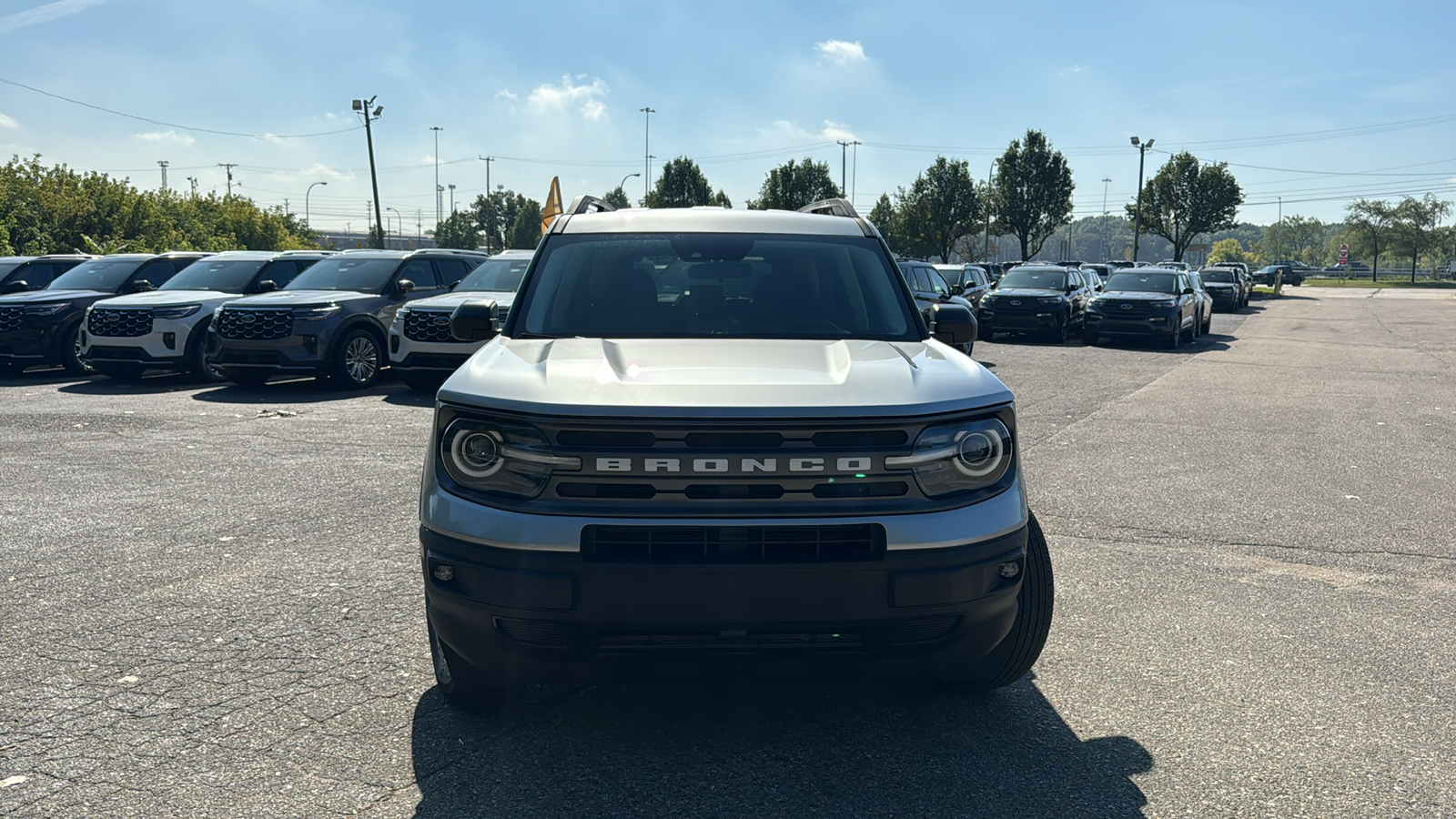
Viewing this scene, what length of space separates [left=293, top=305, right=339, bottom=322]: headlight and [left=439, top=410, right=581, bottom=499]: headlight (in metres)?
10.9

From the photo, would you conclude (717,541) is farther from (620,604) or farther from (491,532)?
(491,532)

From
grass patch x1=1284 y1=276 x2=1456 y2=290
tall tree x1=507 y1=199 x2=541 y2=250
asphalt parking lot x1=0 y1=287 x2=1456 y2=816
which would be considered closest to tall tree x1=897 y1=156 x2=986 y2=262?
grass patch x1=1284 y1=276 x2=1456 y2=290

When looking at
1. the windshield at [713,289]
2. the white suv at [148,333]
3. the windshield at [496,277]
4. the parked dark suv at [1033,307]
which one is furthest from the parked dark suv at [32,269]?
the parked dark suv at [1033,307]

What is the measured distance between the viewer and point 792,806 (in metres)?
3.01

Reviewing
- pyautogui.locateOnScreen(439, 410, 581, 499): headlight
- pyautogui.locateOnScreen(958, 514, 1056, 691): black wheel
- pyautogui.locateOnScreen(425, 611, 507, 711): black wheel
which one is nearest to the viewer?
pyautogui.locateOnScreen(439, 410, 581, 499): headlight

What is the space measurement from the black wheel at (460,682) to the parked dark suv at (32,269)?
57.0 feet

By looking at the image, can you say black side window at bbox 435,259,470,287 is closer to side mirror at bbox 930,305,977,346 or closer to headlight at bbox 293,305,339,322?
headlight at bbox 293,305,339,322

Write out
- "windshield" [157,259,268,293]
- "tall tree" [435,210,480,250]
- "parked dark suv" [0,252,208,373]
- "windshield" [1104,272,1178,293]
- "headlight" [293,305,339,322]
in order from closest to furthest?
1. "headlight" [293,305,339,322]
2. "parked dark suv" [0,252,208,373]
3. "windshield" [157,259,268,293]
4. "windshield" [1104,272,1178,293]
5. "tall tree" [435,210,480,250]

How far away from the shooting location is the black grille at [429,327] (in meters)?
12.8

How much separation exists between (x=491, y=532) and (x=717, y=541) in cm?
59

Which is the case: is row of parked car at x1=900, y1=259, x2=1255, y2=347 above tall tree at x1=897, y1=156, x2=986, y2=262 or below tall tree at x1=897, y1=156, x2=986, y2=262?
below

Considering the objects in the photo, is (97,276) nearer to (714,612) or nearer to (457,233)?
(714,612)

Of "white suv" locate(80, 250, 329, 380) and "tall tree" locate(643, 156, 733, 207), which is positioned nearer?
"white suv" locate(80, 250, 329, 380)

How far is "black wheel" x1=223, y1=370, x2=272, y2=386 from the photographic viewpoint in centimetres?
1327
